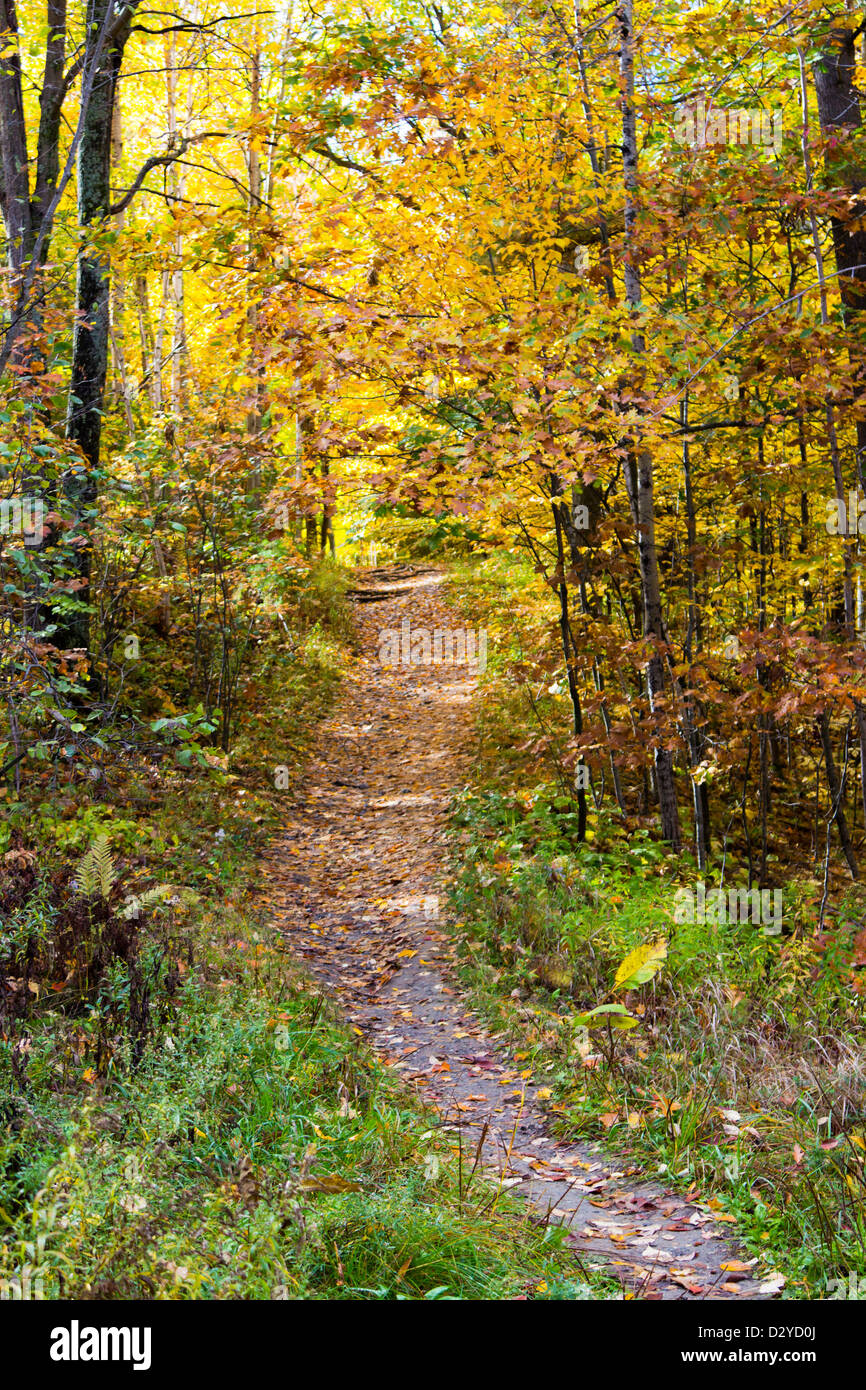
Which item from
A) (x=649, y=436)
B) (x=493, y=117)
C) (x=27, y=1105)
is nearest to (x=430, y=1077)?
(x=27, y=1105)

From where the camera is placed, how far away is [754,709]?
20.0 ft

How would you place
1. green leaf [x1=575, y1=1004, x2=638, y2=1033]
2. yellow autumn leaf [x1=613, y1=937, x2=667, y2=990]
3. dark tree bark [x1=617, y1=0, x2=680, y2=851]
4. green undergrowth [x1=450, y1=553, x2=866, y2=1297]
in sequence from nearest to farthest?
green undergrowth [x1=450, y1=553, x2=866, y2=1297] → yellow autumn leaf [x1=613, y1=937, x2=667, y2=990] → green leaf [x1=575, y1=1004, x2=638, y2=1033] → dark tree bark [x1=617, y1=0, x2=680, y2=851]

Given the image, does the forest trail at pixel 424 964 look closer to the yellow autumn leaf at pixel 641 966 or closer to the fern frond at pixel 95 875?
the yellow autumn leaf at pixel 641 966

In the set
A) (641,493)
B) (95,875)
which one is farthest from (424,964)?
(641,493)

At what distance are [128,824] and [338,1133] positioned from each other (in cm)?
403

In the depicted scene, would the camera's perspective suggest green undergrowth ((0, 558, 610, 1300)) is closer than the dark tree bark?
Yes

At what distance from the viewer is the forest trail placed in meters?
3.78

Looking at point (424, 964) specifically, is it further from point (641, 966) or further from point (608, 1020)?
point (641, 966)

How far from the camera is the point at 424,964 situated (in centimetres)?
697

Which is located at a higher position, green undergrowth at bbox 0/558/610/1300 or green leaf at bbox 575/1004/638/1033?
green undergrowth at bbox 0/558/610/1300

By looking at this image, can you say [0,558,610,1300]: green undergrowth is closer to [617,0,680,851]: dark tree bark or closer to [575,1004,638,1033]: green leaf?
[575,1004,638,1033]: green leaf

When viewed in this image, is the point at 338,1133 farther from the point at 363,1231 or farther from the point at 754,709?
the point at 754,709

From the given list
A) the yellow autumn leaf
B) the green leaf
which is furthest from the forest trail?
the yellow autumn leaf

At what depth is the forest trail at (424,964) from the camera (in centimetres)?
378
